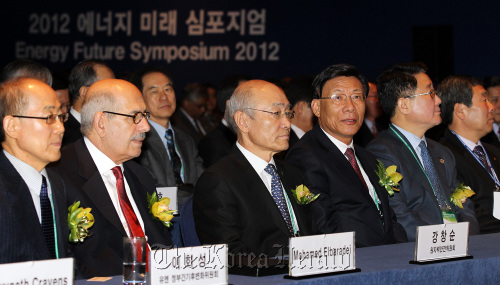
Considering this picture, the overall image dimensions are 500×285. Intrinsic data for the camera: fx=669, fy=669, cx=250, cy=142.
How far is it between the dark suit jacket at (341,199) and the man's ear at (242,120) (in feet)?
1.62

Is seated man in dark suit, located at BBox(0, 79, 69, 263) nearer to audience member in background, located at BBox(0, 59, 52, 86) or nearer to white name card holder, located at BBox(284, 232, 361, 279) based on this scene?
white name card holder, located at BBox(284, 232, 361, 279)

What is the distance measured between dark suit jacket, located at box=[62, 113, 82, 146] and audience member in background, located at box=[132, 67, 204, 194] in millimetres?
453

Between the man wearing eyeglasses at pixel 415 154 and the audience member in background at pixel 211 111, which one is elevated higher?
the audience member in background at pixel 211 111

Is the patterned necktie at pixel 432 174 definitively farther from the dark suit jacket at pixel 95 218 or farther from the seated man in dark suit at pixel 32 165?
the seated man in dark suit at pixel 32 165

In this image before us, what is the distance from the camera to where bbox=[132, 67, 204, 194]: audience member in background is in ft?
15.1

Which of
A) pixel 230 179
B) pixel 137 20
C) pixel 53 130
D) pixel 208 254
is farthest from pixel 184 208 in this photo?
pixel 137 20

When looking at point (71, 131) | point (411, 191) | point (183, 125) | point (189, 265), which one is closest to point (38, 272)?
point (189, 265)

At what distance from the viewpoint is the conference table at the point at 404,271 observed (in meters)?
2.17

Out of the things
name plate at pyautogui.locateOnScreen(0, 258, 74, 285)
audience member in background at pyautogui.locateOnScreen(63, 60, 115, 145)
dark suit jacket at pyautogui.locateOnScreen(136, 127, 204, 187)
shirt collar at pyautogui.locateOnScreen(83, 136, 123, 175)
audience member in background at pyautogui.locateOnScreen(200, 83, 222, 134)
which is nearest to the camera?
name plate at pyautogui.locateOnScreen(0, 258, 74, 285)

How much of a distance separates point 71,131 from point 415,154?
7.17 feet

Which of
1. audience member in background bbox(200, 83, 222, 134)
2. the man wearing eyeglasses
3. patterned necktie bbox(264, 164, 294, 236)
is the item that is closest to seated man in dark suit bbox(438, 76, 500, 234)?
the man wearing eyeglasses

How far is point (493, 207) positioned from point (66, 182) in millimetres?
2546

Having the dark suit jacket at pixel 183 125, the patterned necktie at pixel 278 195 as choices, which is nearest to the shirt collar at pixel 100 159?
the patterned necktie at pixel 278 195

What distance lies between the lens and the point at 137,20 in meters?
10.1
